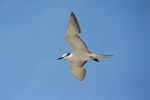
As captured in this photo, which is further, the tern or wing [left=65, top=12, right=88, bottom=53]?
the tern

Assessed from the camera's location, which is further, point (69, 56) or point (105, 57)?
point (69, 56)

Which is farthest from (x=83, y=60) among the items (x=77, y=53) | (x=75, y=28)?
(x=75, y=28)

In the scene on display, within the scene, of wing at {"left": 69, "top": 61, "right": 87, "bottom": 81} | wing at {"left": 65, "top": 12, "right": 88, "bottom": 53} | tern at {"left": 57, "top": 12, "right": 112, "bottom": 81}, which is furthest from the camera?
wing at {"left": 69, "top": 61, "right": 87, "bottom": 81}

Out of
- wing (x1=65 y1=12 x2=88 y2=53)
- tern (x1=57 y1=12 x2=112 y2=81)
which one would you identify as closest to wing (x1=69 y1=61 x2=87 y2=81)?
tern (x1=57 y1=12 x2=112 y2=81)

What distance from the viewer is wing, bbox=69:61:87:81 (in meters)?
23.3

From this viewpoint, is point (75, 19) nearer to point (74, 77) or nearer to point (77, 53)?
point (77, 53)

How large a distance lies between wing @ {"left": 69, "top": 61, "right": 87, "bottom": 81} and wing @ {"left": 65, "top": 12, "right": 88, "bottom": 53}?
4.41 ft

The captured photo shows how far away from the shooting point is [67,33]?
2145 centimetres

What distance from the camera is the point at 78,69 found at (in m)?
23.5

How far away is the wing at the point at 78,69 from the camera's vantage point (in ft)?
76.6

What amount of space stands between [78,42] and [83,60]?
1.41 metres

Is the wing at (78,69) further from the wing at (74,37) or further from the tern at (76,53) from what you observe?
the wing at (74,37)

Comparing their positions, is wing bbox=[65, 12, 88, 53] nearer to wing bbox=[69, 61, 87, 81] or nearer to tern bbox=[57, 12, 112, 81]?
tern bbox=[57, 12, 112, 81]

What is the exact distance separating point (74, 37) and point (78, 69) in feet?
8.43
